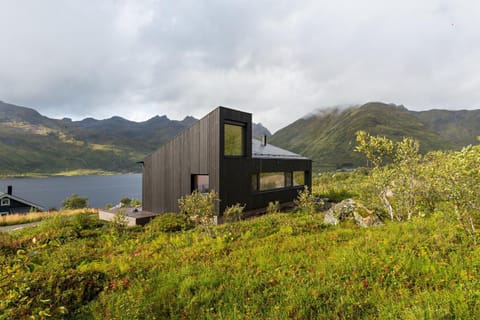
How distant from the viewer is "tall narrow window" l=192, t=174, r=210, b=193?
1271 cm

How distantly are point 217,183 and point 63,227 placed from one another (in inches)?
322

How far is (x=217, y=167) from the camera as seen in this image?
11.5m

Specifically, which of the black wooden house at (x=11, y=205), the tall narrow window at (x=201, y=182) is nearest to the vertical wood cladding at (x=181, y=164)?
the tall narrow window at (x=201, y=182)

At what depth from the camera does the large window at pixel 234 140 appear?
12.1m

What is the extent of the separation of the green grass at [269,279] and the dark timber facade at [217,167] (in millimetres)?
4985

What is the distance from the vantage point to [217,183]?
37.5ft

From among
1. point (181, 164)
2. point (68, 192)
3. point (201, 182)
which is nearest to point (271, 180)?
point (201, 182)

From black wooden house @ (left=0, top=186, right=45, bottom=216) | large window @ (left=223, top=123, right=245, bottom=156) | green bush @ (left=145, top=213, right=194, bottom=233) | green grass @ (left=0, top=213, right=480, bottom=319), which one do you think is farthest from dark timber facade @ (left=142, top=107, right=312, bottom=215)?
black wooden house @ (left=0, top=186, right=45, bottom=216)

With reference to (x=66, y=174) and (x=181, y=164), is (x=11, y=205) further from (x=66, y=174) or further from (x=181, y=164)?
(x=66, y=174)

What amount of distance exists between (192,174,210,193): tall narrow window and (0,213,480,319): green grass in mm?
5544

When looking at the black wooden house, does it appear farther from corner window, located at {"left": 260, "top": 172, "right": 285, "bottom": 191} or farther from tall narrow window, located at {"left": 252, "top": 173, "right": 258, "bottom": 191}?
corner window, located at {"left": 260, "top": 172, "right": 285, "bottom": 191}

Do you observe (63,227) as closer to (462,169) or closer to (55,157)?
(462,169)

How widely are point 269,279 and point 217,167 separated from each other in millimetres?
7364

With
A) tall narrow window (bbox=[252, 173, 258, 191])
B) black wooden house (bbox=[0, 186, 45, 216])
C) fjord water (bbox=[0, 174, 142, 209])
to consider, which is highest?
tall narrow window (bbox=[252, 173, 258, 191])
